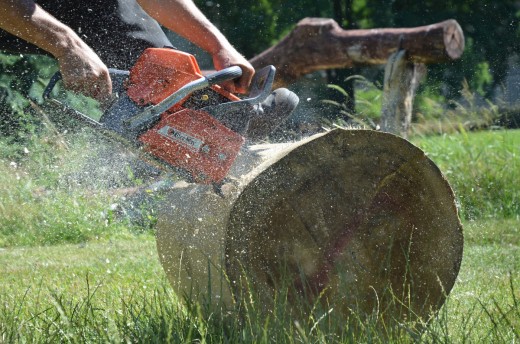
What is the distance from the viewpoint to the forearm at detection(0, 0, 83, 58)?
321 centimetres

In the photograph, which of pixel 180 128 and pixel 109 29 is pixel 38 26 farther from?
pixel 109 29

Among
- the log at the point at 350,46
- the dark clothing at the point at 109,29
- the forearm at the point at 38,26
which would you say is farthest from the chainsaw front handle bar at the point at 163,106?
the log at the point at 350,46

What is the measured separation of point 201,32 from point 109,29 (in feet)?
2.82

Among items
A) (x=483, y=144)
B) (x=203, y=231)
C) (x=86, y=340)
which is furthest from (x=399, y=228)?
(x=483, y=144)

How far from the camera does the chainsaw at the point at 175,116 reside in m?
3.13

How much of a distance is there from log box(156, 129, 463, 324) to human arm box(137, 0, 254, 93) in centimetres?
60

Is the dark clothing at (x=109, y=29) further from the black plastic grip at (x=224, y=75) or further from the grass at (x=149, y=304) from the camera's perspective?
the grass at (x=149, y=304)

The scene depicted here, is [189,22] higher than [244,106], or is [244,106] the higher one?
[189,22]

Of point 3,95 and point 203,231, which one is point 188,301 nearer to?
point 203,231

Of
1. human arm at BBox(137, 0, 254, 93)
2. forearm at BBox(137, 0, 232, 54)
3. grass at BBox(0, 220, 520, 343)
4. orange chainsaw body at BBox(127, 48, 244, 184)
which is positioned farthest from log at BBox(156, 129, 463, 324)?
forearm at BBox(137, 0, 232, 54)

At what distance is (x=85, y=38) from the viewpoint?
163 inches

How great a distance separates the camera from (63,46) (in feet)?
10.5

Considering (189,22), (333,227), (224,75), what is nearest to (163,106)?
(224,75)

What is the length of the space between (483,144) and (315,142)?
487 cm
